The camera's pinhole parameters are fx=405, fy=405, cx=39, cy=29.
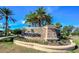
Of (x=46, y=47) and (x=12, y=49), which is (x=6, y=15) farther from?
(x=46, y=47)

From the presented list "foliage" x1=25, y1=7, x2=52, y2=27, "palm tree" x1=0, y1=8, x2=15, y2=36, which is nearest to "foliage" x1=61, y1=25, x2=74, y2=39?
"foliage" x1=25, y1=7, x2=52, y2=27

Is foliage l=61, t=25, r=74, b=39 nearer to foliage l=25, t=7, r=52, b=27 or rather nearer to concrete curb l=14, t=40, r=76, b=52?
concrete curb l=14, t=40, r=76, b=52

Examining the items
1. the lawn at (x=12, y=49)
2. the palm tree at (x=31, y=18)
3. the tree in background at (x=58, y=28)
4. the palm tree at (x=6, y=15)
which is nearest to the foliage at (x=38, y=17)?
the palm tree at (x=31, y=18)

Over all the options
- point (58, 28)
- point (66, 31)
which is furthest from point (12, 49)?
point (66, 31)

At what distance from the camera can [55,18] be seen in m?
6.29

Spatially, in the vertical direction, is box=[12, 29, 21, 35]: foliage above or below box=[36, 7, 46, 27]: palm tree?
below

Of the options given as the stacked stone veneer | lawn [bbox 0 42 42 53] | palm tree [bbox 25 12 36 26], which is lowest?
lawn [bbox 0 42 42 53]

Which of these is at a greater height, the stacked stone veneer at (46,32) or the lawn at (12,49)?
the stacked stone veneer at (46,32)

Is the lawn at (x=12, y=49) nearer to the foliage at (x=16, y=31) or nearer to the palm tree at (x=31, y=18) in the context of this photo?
the foliage at (x=16, y=31)

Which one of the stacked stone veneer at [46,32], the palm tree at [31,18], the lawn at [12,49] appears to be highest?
the palm tree at [31,18]


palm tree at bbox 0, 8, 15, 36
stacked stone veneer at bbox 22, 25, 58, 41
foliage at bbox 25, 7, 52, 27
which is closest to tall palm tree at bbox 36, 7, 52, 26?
foliage at bbox 25, 7, 52, 27
